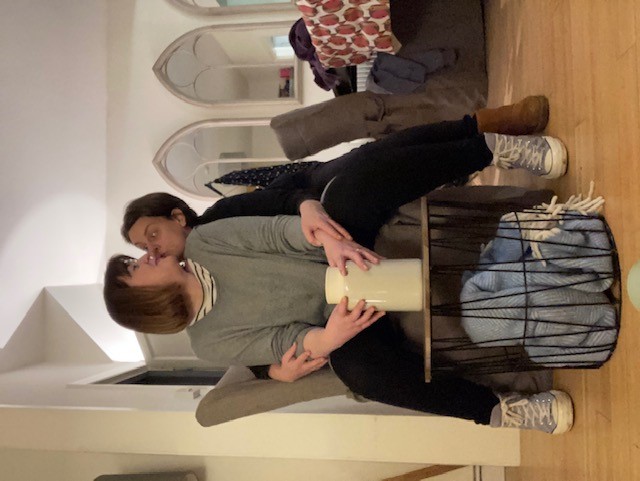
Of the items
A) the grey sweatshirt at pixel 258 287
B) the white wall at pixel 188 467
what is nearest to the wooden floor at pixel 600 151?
the grey sweatshirt at pixel 258 287

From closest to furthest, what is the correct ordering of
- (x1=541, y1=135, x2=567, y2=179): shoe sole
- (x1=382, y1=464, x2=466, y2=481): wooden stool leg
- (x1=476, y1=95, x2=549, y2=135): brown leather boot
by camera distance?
(x1=541, y1=135, x2=567, y2=179): shoe sole, (x1=476, y1=95, x2=549, y2=135): brown leather boot, (x1=382, y1=464, x2=466, y2=481): wooden stool leg

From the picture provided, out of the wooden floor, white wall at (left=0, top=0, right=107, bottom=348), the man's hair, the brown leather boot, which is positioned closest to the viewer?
the wooden floor

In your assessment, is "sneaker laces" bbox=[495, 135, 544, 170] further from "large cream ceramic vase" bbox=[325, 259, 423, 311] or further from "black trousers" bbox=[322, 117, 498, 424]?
"large cream ceramic vase" bbox=[325, 259, 423, 311]

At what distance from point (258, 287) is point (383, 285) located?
351 millimetres

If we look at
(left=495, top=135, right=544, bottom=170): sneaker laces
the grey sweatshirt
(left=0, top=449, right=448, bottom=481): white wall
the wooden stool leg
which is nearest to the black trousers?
(left=495, top=135, right=544, bottom=170): sneaker laces

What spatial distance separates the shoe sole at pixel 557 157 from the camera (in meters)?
1.23

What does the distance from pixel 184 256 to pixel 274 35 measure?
2364 mm

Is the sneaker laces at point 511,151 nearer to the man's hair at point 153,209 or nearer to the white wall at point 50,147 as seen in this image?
the man's hair at point 153,209

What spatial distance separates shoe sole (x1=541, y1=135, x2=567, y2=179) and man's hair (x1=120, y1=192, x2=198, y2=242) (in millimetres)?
897

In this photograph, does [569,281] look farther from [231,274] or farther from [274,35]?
[274,35]

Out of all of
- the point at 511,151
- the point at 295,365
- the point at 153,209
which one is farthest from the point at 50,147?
the point at 511,151

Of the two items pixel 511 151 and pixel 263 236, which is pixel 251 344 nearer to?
pixel 263 236

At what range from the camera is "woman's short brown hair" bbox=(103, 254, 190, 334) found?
4.26ft

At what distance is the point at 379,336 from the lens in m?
1.28
